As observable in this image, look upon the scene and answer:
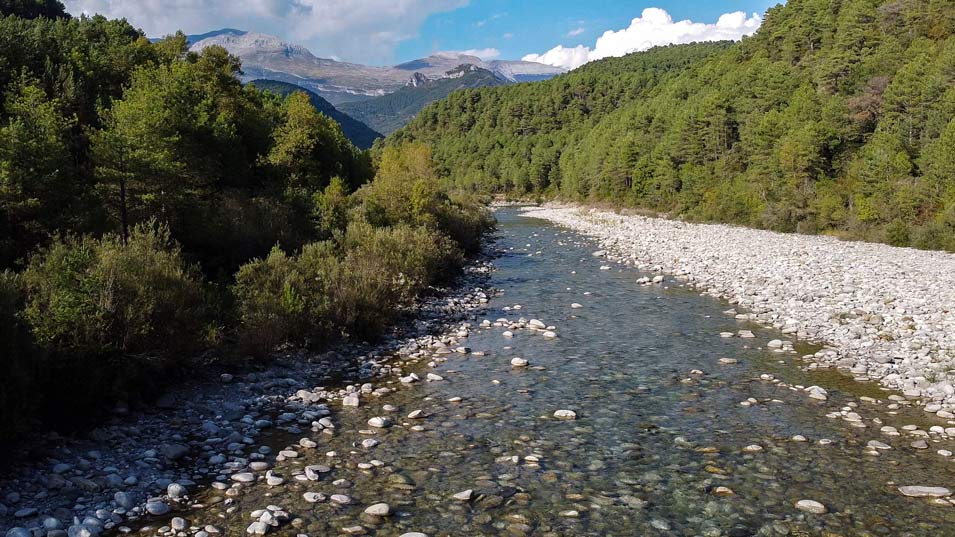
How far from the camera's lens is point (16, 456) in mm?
7363

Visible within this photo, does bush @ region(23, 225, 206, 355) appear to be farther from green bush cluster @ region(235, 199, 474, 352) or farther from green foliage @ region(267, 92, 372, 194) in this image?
green foliage @ region(267, 92, 372, 194)

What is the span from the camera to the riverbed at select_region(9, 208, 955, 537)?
6.76m

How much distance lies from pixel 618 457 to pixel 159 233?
11137mm

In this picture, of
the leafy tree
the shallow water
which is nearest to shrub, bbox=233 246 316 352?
the shallow water

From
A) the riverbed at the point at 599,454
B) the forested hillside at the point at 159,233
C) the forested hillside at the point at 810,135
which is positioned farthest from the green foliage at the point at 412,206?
the forested hillside at the point at 810,135

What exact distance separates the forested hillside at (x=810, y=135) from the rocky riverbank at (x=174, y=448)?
34.8 meters

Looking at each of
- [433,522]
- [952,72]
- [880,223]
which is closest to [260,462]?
[433,522]

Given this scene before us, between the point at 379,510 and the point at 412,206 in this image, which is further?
the point at 412,206

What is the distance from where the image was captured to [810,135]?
4784 centimetres

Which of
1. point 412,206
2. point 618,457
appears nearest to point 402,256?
point 412,206

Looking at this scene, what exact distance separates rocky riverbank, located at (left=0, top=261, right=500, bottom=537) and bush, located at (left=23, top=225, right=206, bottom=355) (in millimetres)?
1070

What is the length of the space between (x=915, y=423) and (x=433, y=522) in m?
7.70

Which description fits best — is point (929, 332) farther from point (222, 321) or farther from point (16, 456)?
point (16, 456)

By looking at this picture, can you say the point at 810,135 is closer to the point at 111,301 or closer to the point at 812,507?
the point at 812,507
